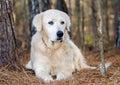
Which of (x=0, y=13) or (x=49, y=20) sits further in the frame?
(x=49, y=20)

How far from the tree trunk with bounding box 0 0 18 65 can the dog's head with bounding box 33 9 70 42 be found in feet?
2.08

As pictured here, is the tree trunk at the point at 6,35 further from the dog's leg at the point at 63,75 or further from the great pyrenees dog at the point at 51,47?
the dog's leg at the point at 63,75

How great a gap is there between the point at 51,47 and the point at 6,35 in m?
0.88

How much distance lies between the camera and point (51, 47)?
668 centimetres

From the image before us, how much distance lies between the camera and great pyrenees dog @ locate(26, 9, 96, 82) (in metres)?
6.53

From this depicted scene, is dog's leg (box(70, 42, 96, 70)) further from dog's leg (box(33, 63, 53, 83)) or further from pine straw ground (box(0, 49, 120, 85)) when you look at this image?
pine straw ground (box(0, 49, 120, 85))

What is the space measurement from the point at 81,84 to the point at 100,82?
28cm

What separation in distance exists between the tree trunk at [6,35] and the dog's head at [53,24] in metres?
0.63

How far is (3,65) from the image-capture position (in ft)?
20.6

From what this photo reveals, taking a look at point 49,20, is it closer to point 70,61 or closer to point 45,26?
point 45,26

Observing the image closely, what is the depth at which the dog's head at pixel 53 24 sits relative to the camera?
641cm

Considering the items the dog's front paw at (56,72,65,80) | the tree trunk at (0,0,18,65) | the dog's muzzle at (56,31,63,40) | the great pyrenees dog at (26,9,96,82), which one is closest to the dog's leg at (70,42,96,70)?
the great pyrenees dog at (26,9,96,82)

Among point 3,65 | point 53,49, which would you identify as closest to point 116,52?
point 53,49

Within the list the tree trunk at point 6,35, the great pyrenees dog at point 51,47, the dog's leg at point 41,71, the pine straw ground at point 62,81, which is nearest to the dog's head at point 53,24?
the great pyrenees dog at point 51,47
